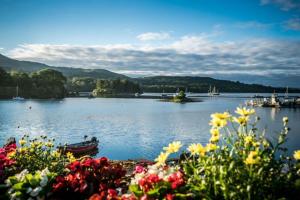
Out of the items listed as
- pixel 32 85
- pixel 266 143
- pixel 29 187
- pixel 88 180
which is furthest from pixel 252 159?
pixel 32 85

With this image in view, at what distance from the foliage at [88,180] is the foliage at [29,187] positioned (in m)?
0.21

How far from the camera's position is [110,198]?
175 inches

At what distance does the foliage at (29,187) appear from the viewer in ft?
15.3

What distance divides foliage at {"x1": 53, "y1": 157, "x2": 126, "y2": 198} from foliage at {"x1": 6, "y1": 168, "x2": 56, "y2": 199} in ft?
0.68

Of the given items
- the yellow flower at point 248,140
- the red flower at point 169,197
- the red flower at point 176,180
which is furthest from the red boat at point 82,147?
the yellow flower at point 248,140

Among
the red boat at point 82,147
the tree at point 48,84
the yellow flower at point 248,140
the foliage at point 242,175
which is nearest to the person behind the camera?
the foliage at point 242,175

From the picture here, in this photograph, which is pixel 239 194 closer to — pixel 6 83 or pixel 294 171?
pixel 294 171

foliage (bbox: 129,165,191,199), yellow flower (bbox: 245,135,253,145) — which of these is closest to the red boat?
foliage (bbox: 129,165,191,199)

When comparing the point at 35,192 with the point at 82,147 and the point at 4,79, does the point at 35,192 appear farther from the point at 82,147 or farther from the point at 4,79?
the point at 4,79

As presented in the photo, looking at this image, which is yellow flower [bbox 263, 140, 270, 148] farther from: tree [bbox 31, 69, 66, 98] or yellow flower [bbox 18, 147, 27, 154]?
tree [bbox 31, 69, 66, 98]

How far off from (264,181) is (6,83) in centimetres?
16100

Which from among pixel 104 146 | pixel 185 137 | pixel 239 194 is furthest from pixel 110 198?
pixel 185 137

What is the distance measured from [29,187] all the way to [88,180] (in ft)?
2.96

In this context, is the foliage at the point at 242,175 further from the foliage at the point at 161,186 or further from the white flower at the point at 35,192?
the white flower at the point at 35,192
